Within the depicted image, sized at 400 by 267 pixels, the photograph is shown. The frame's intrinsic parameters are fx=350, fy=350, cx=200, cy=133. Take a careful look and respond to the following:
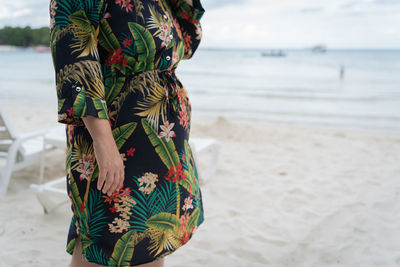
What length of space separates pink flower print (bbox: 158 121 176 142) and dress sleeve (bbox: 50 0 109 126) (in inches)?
8.5

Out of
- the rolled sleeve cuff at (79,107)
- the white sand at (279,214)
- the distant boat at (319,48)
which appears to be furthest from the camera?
the distant boat at (319,48)

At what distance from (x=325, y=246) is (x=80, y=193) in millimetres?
2029

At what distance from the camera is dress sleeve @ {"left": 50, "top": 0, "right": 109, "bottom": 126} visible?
3.10 ft

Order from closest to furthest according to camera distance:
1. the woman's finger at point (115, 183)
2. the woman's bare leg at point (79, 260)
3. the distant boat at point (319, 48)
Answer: the woman's finger at point (115, 183), the woman's bare leg at point (79, 260), the distant boat at point (319, 48)

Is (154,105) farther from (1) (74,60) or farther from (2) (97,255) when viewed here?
(2) (97,255)

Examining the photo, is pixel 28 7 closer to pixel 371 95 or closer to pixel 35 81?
pixel 35 81

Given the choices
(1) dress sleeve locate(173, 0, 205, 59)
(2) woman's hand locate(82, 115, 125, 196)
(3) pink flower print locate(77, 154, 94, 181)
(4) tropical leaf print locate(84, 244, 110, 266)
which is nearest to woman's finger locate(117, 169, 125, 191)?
(2) woman's hand locate(82, 115, 125, 196)

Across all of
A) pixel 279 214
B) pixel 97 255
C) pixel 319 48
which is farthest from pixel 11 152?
pixel 319 48

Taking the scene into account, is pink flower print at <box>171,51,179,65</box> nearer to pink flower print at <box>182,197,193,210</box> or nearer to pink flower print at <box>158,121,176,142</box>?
pink flower print at <box>158,121,176,142</box>

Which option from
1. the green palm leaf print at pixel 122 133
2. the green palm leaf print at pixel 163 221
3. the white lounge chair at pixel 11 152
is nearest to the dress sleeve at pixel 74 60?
the green palm leaf print at pixel 122 133

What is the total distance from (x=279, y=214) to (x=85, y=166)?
236cm

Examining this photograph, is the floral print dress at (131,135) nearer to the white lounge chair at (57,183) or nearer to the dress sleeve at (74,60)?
the dress sleeve at (74,60)

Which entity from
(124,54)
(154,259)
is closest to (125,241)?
(154,259)

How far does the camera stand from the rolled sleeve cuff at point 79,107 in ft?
3.06
